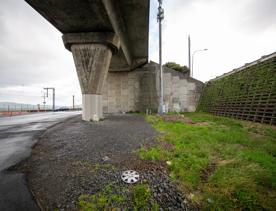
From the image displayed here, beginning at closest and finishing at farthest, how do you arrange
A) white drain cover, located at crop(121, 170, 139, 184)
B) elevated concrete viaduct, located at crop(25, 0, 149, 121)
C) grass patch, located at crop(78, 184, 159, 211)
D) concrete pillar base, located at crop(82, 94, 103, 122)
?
grass patch, located at crop(78, 184, 159, 211), white drain cover, located at crop(121, 170, 139, 184), elevated concrete viaduct, located at crop(25, 0, 149, 121), concrete pillar base, located at crop(82, 94, 103, 122)

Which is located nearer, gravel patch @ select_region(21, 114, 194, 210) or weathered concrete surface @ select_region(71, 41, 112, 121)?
gravel patch @ select_region(21, 114, 194, 210)

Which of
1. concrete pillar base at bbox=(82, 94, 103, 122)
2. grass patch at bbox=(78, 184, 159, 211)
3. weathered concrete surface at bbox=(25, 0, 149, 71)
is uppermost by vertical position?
weathered concrete surface at bbox=(25, 0, 149, 71)

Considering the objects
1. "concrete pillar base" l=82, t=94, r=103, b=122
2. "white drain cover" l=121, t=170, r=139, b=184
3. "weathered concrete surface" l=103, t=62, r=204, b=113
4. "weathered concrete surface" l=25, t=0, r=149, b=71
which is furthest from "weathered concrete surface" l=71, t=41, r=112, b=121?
"weathered concrete surface" l=103, t=62, r=204, b=113

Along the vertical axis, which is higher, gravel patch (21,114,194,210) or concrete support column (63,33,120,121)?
concrete support column (63,33,120,121)

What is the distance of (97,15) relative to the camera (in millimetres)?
9242

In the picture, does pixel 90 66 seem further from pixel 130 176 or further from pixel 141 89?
pixel 141 89

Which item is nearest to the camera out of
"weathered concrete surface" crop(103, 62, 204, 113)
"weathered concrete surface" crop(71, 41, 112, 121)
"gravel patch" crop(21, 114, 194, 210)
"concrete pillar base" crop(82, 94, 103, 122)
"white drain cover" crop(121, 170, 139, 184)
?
"gravel patch" crop(21, 114, 194, 210)

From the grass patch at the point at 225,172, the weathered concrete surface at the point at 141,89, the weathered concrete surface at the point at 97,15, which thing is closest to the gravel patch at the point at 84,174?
the grass patch at the point at 225,172

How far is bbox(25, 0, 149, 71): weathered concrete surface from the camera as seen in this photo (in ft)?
27.0

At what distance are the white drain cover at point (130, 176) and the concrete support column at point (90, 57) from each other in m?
10.2

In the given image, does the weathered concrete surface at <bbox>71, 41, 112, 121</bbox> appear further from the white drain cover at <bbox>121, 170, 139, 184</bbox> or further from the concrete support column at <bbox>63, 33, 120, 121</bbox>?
the white drain cover at <bbox>121, 170, 139, 184</bbox>

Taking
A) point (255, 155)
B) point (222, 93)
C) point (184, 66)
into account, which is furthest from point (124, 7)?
point (184, 66)

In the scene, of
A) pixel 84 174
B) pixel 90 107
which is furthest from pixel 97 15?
pixel 84 174

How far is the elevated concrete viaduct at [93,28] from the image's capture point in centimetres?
852
